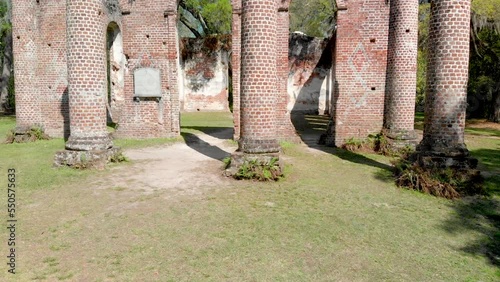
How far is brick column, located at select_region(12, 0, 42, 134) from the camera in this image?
11703 mm

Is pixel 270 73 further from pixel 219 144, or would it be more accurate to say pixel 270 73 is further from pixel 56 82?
pixel 56 82

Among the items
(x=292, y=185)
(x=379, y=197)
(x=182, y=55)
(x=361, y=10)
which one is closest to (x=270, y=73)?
(x=292, y=185)

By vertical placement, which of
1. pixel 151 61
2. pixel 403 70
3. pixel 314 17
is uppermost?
pixel 314 17

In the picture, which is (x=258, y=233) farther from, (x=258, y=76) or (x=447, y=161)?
(x=447, y=161)

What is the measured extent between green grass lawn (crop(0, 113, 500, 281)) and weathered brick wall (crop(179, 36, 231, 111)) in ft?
63.2

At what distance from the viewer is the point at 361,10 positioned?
10680 mm

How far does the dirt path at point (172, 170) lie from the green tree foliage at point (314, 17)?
2071 cm

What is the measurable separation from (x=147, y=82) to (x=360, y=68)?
23.2 feet

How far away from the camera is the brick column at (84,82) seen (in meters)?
7.73

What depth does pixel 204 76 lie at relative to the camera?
25.8 metres

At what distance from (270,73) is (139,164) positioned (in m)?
3.71

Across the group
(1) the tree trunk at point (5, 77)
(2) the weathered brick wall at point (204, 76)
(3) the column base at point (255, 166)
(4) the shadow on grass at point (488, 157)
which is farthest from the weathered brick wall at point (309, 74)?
(1) the tree trunk at point (5, 77)

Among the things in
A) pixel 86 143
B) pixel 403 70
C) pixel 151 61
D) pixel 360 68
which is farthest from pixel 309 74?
pixel 86 143

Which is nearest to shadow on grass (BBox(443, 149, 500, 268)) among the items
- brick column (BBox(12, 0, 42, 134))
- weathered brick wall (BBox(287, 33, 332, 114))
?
brick column (BBox(12, 0, 42, 134))
